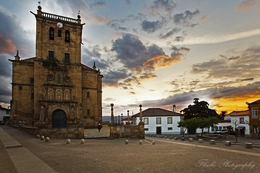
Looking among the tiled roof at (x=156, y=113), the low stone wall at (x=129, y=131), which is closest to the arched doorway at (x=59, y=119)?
the low stone wall at (x=129, y=131)

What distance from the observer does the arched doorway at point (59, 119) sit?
38.3 metres

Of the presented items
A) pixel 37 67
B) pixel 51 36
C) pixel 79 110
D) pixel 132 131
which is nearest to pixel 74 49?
pixel 51 36

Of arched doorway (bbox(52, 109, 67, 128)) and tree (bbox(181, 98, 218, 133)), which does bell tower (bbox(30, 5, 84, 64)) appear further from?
tree (bbox(181, 98, 218, 133))

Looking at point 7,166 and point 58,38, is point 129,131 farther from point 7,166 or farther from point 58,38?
point 58,38

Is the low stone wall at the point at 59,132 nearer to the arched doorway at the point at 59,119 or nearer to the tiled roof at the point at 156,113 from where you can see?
the arched doorway at the point at 59,119

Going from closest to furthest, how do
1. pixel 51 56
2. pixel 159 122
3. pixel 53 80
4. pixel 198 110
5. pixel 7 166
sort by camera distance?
1. pixel 7 166
2. pixel 53 80
3. pixel 51 56
4. pixel 159 122
5. pixel 198 110

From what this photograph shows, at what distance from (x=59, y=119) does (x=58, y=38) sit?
14.2m

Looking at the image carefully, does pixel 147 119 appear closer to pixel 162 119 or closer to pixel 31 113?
A: pixel 162 119

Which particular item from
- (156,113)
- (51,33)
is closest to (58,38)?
(51,33)

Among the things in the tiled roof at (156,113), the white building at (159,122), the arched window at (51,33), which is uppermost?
the arched window at (51,33)

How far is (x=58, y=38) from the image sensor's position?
4075 cm

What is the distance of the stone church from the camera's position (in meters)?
37.9

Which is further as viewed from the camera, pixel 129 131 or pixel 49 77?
pixel 49 77

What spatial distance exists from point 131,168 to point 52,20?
3717cm
